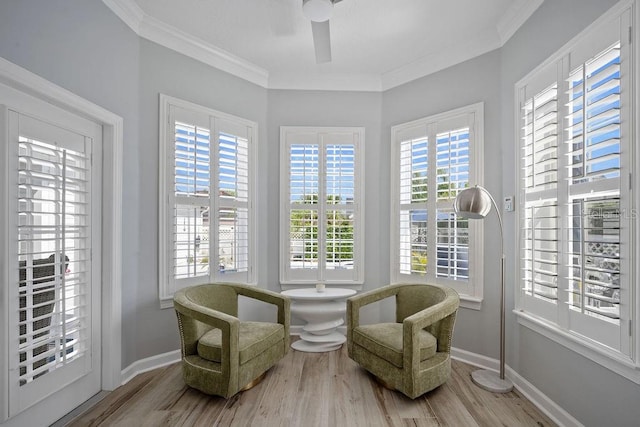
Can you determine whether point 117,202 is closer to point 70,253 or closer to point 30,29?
point 70,253

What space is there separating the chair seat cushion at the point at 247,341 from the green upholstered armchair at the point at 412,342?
65 cm

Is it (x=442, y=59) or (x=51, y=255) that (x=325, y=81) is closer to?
(x=442, y=59)

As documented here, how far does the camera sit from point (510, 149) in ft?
9.71

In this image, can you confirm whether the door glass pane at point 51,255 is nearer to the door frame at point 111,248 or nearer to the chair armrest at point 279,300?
the door frame at point 111,248

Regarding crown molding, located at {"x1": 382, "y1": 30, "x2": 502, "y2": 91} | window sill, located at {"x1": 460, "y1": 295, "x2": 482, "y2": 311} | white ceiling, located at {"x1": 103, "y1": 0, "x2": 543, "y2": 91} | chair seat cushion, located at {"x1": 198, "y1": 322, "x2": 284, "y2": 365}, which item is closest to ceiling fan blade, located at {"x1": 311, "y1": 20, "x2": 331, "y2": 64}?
white ceiling, located at {"x1": 103, "y1": 0, "x2": 543, "y2": 91}

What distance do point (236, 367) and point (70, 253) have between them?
136 centimetres

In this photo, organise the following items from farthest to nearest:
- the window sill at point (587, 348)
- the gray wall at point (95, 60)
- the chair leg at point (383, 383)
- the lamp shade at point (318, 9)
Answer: the chair leg at point (383, 383) < the lamp shade at point (318, 9) < the gray wall at point (95, 60) < the window sill at point (587, 348)

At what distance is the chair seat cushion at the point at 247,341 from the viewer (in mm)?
2592

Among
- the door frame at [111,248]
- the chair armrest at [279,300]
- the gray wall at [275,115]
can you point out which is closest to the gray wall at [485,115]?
the gray wall at [275,115]

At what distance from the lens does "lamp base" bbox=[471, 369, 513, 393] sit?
2.70 metres

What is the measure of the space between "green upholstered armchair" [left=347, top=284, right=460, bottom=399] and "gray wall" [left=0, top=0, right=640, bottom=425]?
56 centimetres

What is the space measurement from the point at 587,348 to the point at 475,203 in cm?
110

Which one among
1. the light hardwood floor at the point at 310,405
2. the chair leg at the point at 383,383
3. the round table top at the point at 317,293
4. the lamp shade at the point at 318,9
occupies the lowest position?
the light hardwood floor at the point at 310,405

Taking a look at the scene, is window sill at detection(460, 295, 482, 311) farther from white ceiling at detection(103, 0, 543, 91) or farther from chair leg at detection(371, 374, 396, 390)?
white ceiling at detection(103, 0, 543, 91)
